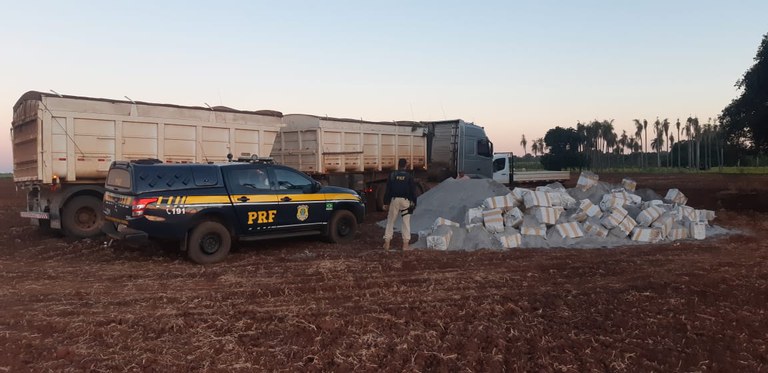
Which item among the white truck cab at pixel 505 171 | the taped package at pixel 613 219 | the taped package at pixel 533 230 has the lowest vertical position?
the taped package at pixel 533 230

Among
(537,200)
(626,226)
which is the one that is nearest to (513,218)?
(537,200)

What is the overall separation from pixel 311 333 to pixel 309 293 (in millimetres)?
1720

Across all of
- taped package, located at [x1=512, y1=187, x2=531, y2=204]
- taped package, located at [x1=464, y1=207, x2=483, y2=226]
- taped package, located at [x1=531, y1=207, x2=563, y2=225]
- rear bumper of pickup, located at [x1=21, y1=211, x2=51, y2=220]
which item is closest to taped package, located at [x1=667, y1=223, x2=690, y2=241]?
taped package, located at [x1=531, y1=207, x2=563, y2=225]

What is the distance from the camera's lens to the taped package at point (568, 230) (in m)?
11.5

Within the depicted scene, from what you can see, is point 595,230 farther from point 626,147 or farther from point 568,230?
point 626,147

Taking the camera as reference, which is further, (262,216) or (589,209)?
(589,209)

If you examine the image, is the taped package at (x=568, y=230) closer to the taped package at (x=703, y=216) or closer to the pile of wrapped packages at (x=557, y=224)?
the pile of wrapped packages at (x=557, y=224)

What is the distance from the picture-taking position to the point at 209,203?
9.11m

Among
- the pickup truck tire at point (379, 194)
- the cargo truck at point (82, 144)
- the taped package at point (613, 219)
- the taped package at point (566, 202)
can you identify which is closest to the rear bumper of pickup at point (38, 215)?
the cargo truck at point (82, 144)

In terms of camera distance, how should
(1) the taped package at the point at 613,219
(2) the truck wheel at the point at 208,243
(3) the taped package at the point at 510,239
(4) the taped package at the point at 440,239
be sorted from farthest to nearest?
(1) the taped package at the point at 613,219 → (3) the taped package at the point at 510,239 → (4) the taped package at the point at 440,239 → (2) the truck wheel at the point at 208,243

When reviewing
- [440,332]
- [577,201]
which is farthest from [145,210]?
[577,201]

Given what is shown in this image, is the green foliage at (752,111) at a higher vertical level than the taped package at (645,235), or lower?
higher

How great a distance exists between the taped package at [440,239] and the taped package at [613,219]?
385 centimetres

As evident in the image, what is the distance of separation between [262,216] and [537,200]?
19.8 ft
